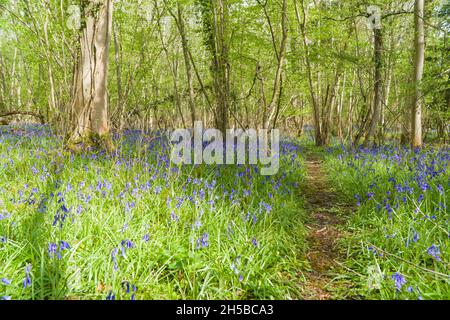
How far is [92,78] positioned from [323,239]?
201 inches

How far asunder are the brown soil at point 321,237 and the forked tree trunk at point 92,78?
406cm

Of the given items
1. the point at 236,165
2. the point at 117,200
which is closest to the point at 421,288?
the point at 117,200

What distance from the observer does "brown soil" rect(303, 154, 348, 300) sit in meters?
2.38

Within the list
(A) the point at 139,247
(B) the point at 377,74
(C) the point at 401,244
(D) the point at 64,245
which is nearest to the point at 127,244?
(A) the point at 139,247

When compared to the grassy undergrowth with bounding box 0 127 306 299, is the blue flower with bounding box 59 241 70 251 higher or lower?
higher

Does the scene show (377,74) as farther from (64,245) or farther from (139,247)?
(64,245)

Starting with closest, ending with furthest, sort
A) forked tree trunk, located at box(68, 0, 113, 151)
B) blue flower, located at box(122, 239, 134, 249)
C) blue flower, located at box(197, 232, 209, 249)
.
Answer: blue flower, located at box(122, 239, 134, 249) < blue flower, located at box(197, 232, 209, 249) < forked tree trunk, located at box(68, 0, 113, 151)

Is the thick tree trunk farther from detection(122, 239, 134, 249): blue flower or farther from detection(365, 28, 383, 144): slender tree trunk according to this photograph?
detection(122, 239, 134, 249): blue flower

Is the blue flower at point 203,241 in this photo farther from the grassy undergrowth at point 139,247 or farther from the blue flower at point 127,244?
the blue flower at point 127,244

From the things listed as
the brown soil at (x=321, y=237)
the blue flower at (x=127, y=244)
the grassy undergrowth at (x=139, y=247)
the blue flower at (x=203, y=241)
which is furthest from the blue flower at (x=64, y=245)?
the brown soil at (x=321, y=237)

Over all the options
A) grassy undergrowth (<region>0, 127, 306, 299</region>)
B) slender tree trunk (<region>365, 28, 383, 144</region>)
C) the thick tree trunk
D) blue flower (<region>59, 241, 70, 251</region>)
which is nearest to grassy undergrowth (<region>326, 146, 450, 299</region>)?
grassy undergrowth (<region>0, 127, 306, 299</region>)

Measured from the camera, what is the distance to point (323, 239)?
10.8 ft

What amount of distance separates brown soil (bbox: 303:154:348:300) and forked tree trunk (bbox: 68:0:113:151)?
4.06 metres
